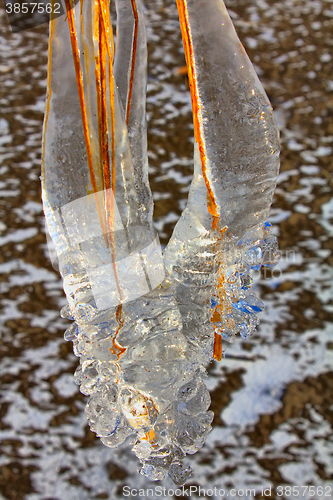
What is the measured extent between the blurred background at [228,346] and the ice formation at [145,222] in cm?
66

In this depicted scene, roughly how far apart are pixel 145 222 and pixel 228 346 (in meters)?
0.83

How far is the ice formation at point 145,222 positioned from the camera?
0.31 m

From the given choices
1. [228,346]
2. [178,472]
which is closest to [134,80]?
[178,472]

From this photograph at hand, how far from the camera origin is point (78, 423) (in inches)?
40.1

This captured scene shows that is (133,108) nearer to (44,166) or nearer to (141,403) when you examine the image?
(44,166)

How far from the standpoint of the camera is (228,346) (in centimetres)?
113

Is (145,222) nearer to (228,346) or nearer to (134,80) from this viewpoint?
(134,80)

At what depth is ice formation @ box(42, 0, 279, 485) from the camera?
12.3 inches

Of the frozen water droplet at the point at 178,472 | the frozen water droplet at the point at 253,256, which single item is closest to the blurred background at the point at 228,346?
the frozen water droplet at the point at 178,472

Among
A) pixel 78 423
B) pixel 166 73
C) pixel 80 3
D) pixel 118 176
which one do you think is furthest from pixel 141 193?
pixel 166 73

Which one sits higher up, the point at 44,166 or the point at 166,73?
the point at 44,166

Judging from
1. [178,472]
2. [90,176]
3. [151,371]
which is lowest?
[178,472]

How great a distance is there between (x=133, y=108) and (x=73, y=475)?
882mm

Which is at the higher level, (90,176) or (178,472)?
(90,176)
